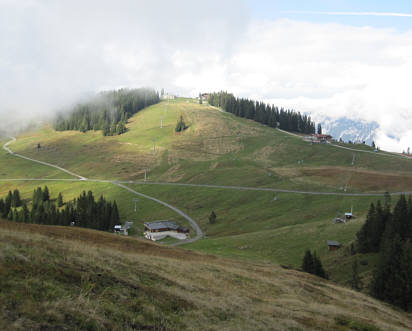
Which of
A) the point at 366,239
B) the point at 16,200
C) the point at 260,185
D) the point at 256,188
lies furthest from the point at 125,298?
the point at 16,200

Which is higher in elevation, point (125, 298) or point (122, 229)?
point (125, 298)

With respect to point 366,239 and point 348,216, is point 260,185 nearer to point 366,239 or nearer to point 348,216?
point 348,216

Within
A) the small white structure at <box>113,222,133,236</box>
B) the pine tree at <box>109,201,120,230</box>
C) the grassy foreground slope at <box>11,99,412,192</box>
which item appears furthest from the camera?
the grassy foreground slope at <box>11,99,412,192</box>

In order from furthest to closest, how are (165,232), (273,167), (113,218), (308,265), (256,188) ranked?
1. (273,167)
2. (256,188)
3. (113,218)
4. (165,232)
5. (308,265)

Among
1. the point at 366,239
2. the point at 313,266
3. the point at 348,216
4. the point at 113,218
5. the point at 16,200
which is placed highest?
the point at 348,216

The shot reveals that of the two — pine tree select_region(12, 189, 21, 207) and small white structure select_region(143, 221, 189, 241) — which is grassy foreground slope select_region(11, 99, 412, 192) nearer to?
pine tree select_region(12, 189, 21, 207)

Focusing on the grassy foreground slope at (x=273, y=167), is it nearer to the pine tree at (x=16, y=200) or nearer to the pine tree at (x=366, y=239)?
the pine tree at (x=16, y=200)

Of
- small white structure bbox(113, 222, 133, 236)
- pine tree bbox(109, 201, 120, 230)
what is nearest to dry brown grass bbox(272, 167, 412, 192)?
small white structure bbox(113, 222, 133, 236)

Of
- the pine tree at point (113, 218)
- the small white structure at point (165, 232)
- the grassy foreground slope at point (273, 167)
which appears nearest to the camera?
the small white structure at point (165, 232)

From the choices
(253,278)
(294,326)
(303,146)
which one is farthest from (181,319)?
(303,146)

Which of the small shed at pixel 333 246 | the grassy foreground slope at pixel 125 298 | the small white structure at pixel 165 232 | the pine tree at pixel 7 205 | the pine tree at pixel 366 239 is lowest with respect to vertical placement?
the pine tree at pixel 7 205

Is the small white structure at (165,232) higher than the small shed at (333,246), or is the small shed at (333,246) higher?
the small shed at (333,246)

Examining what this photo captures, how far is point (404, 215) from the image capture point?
64.6 m

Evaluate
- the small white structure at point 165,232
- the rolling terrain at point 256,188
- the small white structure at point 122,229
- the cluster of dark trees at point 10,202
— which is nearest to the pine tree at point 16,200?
the cluster of dark trees at point 10,202
